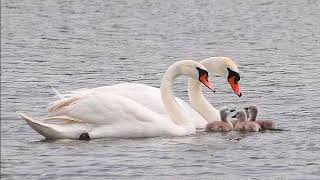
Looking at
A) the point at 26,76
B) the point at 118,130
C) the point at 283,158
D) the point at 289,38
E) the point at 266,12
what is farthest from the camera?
the point at 266,12

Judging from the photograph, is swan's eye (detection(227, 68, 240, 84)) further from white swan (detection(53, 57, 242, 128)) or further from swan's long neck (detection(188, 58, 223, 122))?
swan's long neck (detection(188, 58, 223, 122))

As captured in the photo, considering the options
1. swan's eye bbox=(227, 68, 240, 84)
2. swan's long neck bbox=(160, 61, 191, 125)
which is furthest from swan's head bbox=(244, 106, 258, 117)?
swan's long neck bbox=(160, 61, 191, 125)

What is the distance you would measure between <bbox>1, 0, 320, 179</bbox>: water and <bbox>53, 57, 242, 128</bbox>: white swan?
0.79 meters

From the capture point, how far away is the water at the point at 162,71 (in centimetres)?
1492

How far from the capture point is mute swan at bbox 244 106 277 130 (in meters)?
17.9

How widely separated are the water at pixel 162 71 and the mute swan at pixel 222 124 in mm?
173

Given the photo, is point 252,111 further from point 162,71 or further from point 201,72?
point 162,71

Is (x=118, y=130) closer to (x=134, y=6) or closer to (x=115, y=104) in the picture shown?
(x=115, y=104)

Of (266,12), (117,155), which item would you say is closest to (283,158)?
(117,155)

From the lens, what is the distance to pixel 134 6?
142ft

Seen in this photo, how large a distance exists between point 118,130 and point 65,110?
2.69 feet

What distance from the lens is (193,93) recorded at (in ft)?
62.5

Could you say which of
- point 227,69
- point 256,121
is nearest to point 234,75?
point 227,69

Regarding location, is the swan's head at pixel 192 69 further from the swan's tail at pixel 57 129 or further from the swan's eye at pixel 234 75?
the swan's tail at pixel 57 129
